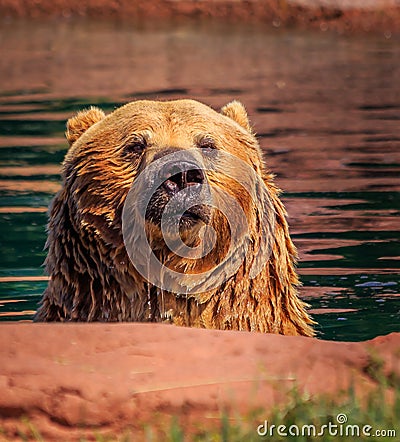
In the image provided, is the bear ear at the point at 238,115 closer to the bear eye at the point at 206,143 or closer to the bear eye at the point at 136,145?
the bear eye at the point at 206,143

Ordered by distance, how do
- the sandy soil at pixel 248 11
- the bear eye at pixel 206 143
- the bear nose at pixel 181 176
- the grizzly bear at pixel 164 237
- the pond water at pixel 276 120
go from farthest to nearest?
1. the sandy soil at pixel 248 11
2. the pond water at pixel 276 120
3. the bear eye at pixel 206 143
4. the grizzly bear at pixel 164 237
5. the bear nose at pixel 181 176

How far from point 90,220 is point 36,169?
6.54m

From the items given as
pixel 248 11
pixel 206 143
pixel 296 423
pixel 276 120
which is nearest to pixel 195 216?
pixel 206 143

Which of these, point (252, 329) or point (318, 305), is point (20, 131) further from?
point (252, 329)

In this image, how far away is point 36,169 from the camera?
12555mm

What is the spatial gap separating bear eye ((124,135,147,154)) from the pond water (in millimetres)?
2204

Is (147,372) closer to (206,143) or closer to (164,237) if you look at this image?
(164,237)

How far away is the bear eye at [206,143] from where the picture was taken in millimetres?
6250

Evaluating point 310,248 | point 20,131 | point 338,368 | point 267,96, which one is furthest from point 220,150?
point 267,96

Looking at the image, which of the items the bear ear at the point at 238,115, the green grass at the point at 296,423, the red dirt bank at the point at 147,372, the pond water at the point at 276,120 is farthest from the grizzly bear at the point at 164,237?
the green grass at the point at 296,423

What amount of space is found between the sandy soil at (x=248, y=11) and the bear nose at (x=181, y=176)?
20.5 metres

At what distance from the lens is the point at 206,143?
627 cm

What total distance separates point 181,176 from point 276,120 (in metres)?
9.93

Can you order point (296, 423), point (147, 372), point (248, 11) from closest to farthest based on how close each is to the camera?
point (296, 423)
point (147, 372)
point (248, 11)
